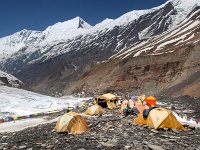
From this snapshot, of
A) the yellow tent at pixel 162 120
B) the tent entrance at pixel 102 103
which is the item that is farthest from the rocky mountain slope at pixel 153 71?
the yellow tent at pixel 162 120

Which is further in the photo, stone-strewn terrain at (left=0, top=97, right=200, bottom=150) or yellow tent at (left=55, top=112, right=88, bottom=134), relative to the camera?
yellow tent at (left=55, top=112, right=88, bottom=134)

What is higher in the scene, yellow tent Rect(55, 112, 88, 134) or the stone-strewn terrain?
yellow tent Rect(55, 112, 88, 134)

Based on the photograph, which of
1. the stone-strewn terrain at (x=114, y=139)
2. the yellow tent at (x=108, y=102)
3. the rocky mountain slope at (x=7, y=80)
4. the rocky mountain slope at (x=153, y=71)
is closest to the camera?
the stone-strewn terrain at (x=114, y=139)

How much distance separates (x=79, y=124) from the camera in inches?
901

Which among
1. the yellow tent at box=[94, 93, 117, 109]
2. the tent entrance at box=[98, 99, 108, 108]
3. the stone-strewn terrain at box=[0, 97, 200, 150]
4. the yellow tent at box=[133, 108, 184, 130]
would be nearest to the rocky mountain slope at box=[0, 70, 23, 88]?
the tent entrance at box=[98, 99, 108, 108]

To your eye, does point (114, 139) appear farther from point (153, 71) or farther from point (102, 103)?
point (153, 71)

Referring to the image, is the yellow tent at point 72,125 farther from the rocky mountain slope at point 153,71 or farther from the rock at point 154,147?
the rocky mountain slope at point 153,71

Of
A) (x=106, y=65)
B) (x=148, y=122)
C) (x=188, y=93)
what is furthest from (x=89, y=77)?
(x=148, y=122)

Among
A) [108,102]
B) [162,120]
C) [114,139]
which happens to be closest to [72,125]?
[114,139]

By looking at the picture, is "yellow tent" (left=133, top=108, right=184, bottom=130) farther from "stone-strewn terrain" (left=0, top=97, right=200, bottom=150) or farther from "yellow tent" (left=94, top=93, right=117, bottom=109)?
"yellow tent" (left=94, top=93, right=117, bottom=109)

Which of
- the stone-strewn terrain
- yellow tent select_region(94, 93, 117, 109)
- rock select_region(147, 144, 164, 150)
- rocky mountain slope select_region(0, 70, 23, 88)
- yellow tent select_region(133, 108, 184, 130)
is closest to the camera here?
rock select_region(147, 144, 164, 150)

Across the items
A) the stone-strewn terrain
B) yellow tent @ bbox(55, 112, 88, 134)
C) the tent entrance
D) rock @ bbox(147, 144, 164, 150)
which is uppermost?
the tent entrance

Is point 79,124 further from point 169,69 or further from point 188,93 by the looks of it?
point 169,69

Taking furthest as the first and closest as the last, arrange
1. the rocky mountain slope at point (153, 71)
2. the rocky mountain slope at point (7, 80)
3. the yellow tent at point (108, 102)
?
the rocky mountain slope at point (153, 71) → the rocky mountain slope at point (7, 80) → the yellow tent at point (108, 102)
